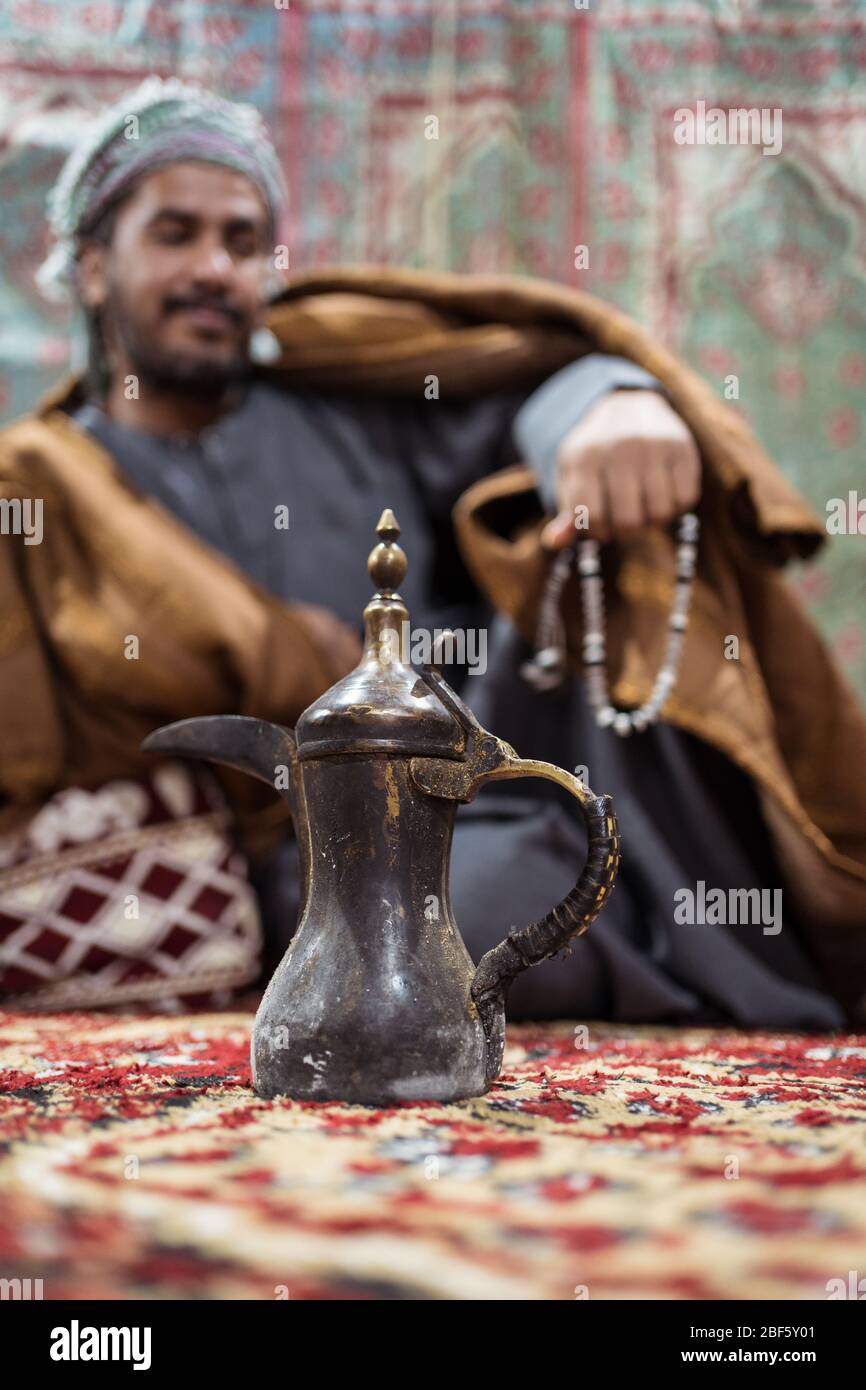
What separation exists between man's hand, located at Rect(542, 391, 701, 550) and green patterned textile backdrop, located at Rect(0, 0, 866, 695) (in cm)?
139

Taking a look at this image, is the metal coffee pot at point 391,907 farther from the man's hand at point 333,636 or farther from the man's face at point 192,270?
the man's face at point 192,270

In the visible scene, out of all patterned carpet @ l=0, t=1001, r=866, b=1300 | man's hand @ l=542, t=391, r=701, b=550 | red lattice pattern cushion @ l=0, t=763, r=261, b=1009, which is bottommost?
patterned carpet @ l=0, t=1001, r=866, b=1300

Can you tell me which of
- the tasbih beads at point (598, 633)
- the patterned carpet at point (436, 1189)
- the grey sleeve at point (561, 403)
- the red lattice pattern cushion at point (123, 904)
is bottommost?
the patterned carpet at point (436, 1189)

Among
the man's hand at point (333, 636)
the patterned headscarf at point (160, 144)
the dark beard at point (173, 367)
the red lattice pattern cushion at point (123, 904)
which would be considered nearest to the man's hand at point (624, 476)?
the man's hand at point (333, 636)

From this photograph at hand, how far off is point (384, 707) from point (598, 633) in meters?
0.73

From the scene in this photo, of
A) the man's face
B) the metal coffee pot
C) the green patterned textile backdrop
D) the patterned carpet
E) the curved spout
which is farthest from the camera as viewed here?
the green patterned textile backdrop

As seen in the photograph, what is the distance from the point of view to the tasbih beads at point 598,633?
1365mm

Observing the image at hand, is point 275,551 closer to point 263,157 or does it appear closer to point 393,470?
point 393,470

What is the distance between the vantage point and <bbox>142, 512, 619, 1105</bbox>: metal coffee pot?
2.22ft

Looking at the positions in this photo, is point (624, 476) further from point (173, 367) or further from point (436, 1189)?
point (436, 1189)

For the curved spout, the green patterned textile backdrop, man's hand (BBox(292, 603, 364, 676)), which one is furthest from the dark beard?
the curved spout

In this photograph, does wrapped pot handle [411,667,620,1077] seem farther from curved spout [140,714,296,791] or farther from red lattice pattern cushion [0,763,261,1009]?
red lattice pattern cushion [0,763,261,1009]

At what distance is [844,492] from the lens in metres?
2.73

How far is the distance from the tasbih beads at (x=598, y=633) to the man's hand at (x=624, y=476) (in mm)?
29
